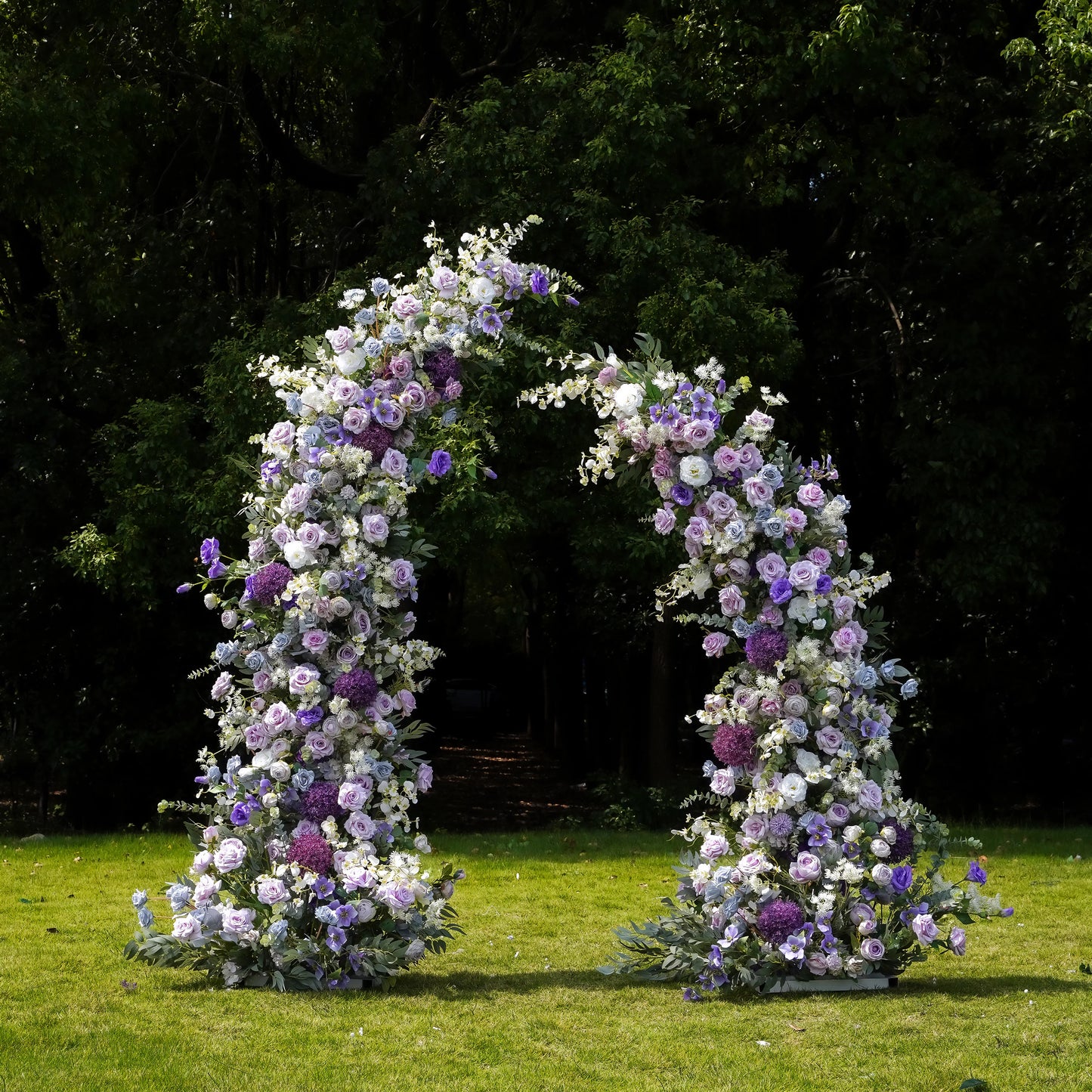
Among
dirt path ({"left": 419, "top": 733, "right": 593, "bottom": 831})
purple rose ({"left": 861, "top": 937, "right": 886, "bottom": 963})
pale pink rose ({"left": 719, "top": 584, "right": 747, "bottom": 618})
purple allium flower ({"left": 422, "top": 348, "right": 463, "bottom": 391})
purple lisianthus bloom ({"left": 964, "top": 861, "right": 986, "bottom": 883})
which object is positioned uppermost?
purple allium flower ({"left": 422, "top": 348, "right": 463, "bottom": 391})

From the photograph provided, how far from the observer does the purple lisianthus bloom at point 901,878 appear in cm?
646

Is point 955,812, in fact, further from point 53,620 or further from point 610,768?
point 53,620

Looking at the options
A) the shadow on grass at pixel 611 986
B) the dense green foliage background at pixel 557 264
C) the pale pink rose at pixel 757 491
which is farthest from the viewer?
the dense green foliage background at pixel 557 264

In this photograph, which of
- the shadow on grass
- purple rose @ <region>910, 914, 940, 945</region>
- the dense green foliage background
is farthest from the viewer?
the dense green foliage background

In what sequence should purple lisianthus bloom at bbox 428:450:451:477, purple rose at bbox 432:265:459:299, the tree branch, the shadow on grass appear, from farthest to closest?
the tree branch, purple rose at bbox 432:265:459:299, purple lisianthus bloom at bbox 428:450:451:477, the shadow on grass

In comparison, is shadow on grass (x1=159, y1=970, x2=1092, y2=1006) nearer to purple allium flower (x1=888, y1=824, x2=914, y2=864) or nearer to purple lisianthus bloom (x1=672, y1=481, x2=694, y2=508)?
purple allium flower (x1=888, y1=824, x2=914, y2=864)

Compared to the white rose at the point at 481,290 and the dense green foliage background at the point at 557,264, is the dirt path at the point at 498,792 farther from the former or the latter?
the white rose at the point at 481,290

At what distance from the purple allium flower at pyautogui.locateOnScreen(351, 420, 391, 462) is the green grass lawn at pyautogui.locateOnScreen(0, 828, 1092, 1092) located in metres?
Result: 2.52

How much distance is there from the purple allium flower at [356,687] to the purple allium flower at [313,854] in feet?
2.14

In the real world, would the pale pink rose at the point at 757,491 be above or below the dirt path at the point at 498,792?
above

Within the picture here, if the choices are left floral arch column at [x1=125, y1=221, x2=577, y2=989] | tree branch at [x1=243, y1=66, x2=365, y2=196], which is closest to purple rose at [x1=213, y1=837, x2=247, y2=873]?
left floral arch column at [x1=125, y1=221, x2=577, y2=989]

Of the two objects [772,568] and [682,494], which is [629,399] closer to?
[682,494]

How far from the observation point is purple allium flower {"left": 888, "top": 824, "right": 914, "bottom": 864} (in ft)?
21.8

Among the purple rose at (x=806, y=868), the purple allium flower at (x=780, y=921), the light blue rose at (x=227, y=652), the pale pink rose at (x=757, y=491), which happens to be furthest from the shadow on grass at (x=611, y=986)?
the pale pink rose at (x=757, y=491)
